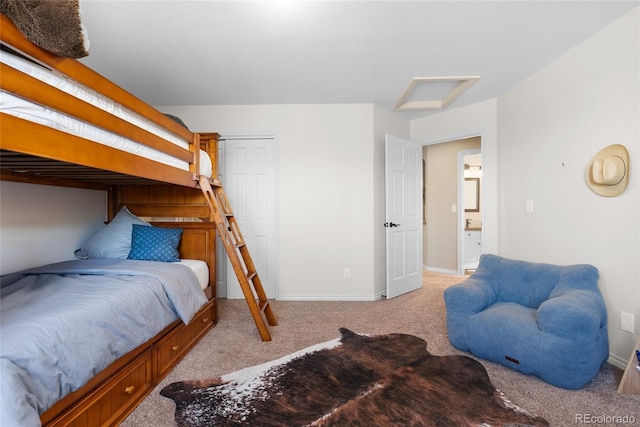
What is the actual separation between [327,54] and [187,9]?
3.55 feet

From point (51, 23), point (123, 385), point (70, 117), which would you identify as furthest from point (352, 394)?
point (51, 23)

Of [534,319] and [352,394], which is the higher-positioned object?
[534,319]

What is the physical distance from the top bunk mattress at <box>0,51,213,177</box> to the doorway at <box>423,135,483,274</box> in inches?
173

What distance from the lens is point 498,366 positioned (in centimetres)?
209

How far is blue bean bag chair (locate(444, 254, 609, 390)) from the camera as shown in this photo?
5.90 feet

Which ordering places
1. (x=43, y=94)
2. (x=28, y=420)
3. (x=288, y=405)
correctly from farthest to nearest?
(x=288, y=405), (x=43, y=94), (x=28, y=420)

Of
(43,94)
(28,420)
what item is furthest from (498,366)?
(43,94)

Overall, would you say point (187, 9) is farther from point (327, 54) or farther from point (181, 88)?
point (181, 88)

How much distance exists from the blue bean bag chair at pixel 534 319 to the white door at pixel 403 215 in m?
1.22

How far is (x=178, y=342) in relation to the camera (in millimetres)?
2230

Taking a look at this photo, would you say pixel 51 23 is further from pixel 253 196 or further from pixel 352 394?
pixel 253 196

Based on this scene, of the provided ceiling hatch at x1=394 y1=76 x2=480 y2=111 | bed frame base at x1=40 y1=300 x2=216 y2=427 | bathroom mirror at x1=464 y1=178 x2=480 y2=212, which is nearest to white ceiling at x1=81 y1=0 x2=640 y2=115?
ceiling hatch at x1=394 y1=76 x2=480 y2=111

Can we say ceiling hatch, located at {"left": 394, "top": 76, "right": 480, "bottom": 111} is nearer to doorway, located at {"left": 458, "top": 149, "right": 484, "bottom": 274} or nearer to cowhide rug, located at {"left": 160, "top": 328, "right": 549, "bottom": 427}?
doorway, located at {"left": 458, "top": 149, "right": 484, "bottom": 274}

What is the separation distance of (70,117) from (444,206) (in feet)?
16.9
